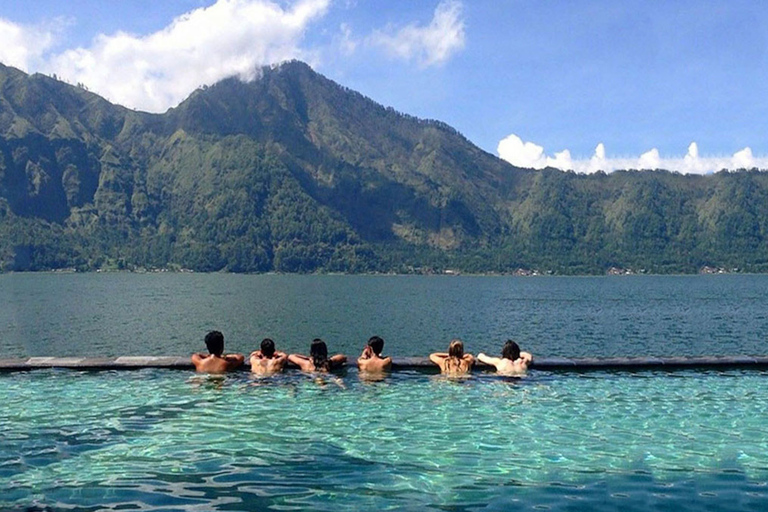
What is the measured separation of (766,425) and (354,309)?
3410 inches

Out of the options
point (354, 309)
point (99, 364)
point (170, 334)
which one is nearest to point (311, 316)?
point (354, 309)

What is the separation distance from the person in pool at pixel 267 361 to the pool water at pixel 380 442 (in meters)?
0.66

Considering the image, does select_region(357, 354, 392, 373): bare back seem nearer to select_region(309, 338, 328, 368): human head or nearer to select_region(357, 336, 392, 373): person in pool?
select_region(357, 336, 392, 373): person in pool

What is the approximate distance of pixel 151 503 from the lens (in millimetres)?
9742

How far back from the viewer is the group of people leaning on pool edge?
2019 centimetres

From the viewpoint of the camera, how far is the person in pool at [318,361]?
2031 cm

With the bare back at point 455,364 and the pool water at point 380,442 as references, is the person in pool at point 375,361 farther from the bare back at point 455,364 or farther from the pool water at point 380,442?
the bare back at point 455,364

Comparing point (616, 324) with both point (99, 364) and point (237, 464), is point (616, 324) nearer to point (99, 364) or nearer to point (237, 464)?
point (99, 364)

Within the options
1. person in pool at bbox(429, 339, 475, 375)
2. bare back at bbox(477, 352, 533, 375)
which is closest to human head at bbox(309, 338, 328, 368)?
person in pool at bbox(429, 339, 475, 375)

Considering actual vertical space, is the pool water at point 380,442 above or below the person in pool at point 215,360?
below

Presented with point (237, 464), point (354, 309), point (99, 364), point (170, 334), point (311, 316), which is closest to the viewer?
point (237, 464)

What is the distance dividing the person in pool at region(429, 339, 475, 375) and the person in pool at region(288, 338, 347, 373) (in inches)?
118

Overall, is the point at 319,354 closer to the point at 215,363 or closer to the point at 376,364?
the point at 376,364

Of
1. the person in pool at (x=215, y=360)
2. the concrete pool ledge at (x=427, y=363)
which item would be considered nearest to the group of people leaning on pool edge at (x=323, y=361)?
the person in pool at (x=215, y=360)
